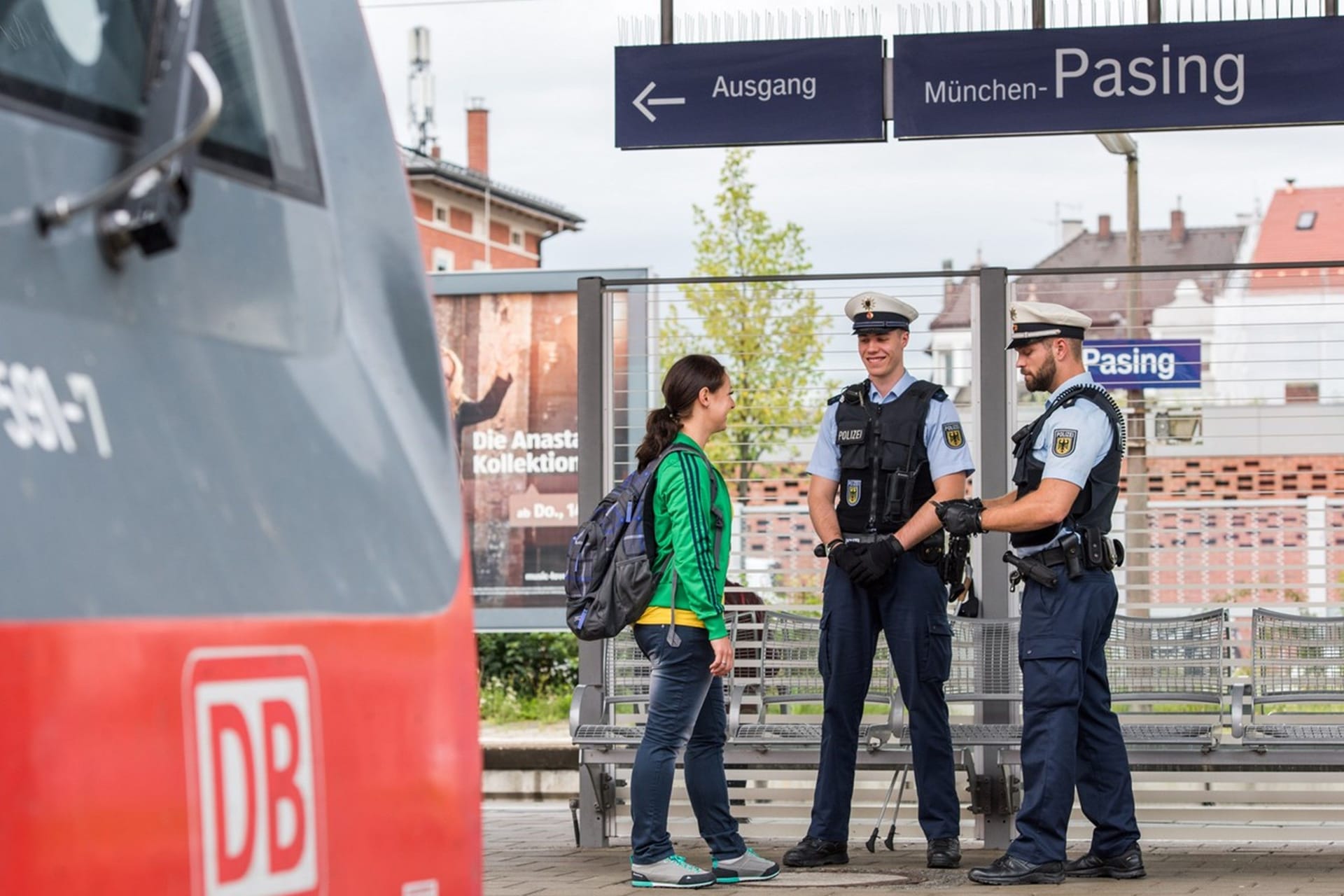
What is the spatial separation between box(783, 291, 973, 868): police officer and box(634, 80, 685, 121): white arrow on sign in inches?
65.5

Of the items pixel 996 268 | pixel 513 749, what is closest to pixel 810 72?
pixel 996 268

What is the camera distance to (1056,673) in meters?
6.71

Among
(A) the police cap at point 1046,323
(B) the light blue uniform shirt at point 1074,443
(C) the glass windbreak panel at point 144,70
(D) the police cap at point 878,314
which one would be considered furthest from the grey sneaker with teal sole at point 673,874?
(C) the glass windbreak panel at point 144,70

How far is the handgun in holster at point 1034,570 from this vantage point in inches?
265

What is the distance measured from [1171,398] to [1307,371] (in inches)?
429

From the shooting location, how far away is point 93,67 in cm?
191

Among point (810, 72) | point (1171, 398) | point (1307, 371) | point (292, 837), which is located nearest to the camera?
point (292, 837)

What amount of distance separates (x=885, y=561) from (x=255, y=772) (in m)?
5.38

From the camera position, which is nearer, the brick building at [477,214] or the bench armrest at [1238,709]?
the bench armrest at [1238,709]

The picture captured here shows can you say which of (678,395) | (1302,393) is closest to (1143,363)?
(1302,393)

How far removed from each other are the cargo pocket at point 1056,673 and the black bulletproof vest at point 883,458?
0.83 m

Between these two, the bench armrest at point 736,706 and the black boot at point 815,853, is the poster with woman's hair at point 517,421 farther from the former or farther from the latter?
the black boot at point 815,853

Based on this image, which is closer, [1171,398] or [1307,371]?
[1307,371]

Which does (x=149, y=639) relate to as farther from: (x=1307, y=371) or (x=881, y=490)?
(x=1307, y=371)
